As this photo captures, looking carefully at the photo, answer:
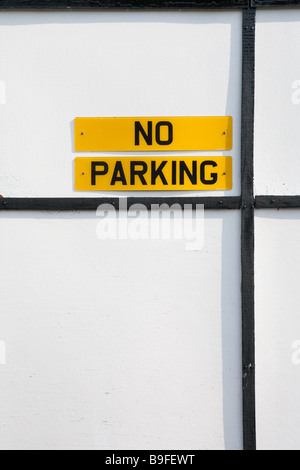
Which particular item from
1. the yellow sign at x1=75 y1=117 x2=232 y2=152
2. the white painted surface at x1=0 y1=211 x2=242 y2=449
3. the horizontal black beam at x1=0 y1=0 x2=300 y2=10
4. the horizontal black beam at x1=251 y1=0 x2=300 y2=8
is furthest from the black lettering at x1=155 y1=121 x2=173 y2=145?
the horizontal black beam at x1=251 y1=0 x2=300 y2=8

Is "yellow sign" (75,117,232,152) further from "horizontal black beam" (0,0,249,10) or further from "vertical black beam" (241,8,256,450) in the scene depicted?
"horizontal black beam" (0,0,249,10)

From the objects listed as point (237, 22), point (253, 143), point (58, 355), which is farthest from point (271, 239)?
point (58, 355)

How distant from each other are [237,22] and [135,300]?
4.54 ft

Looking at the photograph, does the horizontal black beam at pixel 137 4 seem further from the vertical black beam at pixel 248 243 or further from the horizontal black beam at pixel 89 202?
the horizontal black beam at pixel 89 202

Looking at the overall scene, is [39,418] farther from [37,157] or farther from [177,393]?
[37,157]

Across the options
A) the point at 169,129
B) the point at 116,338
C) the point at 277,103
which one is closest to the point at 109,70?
the point at 169,129

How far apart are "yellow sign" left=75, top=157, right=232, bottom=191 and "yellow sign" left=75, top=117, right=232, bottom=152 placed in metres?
0.07

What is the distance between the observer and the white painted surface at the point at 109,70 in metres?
2.11

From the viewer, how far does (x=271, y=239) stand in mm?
2148

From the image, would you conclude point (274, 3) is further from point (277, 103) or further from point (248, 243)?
point (248, 243)

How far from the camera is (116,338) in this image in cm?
217

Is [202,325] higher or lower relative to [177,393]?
higher

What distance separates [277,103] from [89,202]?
100 cm

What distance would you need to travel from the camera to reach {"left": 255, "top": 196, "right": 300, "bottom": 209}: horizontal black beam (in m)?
2.11
